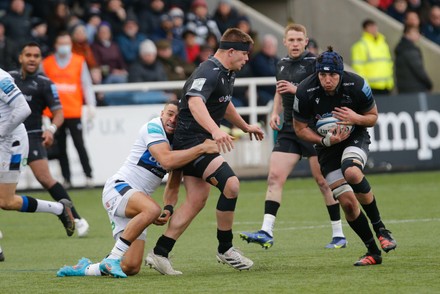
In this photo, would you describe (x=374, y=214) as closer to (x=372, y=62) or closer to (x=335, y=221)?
(x=335, y=221)

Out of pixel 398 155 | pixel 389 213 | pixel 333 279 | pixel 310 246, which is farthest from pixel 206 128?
pixel 398 155

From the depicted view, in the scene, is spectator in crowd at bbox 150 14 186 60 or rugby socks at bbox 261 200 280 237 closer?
rugby socks at bbox 261 200 280 237

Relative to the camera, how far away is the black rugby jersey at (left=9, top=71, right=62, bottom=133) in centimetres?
1510

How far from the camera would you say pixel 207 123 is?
10336 mm

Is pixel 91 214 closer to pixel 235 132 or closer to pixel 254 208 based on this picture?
pixel 254 208

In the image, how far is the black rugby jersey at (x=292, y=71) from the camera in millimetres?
12961

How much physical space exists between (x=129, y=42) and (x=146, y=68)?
32.2 inches

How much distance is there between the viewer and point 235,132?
22.3 m

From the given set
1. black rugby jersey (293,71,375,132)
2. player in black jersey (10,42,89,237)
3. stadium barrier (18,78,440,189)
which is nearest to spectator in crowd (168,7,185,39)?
stadium barrier (18,78,440,189)

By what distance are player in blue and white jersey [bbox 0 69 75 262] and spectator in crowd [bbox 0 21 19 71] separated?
25.4 ft

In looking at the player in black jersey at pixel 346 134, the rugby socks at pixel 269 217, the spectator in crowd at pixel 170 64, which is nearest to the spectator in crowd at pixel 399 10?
the spectator in crowd at pixel 170 64

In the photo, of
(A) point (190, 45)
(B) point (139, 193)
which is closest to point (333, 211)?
(B) point (139, 193)

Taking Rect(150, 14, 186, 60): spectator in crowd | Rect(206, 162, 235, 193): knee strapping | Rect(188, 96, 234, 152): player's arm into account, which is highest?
Rect(188, 96, 234, 152): player's arm

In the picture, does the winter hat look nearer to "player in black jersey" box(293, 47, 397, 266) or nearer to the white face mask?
"player in black jersey" box(293, 47, 397, 266)
